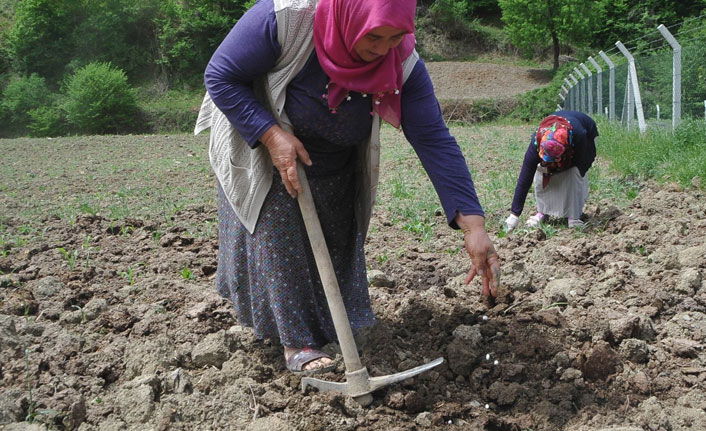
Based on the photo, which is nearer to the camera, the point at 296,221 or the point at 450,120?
the point at 296,221

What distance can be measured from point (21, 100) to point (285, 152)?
117 feet

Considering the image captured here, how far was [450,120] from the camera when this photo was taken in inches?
1032

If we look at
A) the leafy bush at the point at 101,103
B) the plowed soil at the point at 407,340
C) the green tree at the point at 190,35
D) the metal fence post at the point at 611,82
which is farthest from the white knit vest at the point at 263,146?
the green tree at the point at 190,35

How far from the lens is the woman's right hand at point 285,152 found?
98.7 inches

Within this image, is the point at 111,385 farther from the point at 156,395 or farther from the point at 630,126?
the point at 630,126

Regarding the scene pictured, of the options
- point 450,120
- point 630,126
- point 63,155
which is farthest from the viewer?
point 450,120

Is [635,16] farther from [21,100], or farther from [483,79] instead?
[21,100]

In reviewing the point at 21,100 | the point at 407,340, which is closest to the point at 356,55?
the point at 407,340

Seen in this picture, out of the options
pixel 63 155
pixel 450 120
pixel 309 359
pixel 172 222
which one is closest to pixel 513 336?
pixel 309 359

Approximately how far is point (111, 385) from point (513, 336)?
1.61 meters

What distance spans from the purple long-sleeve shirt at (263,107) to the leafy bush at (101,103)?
30693 millimetres

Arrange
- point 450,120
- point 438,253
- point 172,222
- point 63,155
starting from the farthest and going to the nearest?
1. point 450,120
2. point 63,155
3. point 172,222
4. point 438,253

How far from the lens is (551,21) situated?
34344mm

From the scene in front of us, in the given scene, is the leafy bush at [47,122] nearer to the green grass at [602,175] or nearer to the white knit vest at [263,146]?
the green grass at [602,175]
